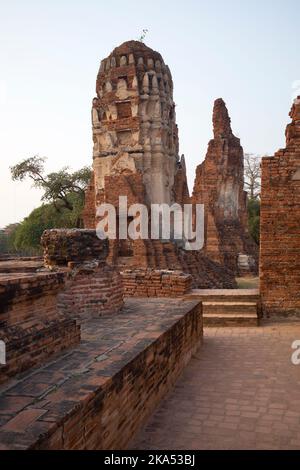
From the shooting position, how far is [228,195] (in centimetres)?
2206

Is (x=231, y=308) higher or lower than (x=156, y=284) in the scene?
lower

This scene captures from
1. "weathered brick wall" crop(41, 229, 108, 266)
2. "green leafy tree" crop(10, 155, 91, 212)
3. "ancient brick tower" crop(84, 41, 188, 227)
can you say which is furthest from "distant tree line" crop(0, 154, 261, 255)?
"weathered brick wall" crop(41, 229, 108, 266)

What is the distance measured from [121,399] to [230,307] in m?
5.17

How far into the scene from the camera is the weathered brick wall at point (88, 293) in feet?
17.9

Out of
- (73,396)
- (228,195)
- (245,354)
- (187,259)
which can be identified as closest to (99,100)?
(187,259)

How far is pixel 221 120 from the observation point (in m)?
21.9

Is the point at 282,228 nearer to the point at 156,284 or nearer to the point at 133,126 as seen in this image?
the point at 156,284

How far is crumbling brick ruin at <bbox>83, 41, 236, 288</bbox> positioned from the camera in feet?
46.3

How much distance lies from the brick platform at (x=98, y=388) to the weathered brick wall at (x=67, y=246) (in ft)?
2.97

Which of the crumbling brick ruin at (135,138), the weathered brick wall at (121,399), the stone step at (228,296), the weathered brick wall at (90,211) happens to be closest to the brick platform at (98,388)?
the weathered brick wall at (121,399)

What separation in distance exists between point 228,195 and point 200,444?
1933 cm

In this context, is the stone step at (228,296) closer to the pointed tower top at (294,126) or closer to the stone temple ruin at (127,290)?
the stone temple ruin at (127,290)

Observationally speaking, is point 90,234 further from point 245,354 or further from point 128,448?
point 128,448

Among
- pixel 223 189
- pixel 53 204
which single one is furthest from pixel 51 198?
pixel 223 189
